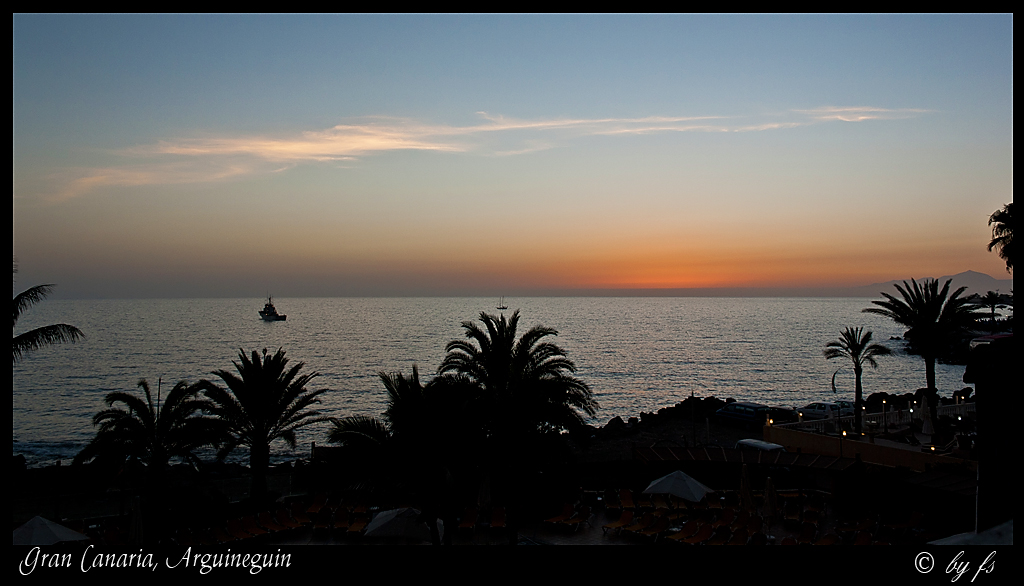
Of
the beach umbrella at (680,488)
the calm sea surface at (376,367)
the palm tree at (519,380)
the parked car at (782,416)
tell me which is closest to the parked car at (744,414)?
the parked car at (782,416)

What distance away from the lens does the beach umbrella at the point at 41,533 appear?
12820 mm

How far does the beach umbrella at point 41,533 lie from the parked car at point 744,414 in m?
35.9

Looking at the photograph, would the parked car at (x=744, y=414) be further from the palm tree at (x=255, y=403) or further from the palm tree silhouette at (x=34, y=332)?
the palm tree silhouette at (x=34, y=332)

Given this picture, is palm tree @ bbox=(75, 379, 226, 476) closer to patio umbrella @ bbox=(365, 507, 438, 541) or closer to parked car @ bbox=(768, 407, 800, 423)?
patio umbrella @ bbox=(365, 507, 438, 541)

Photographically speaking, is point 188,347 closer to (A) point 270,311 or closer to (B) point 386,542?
(A) point 270,311

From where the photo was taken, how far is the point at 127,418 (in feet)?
57.7

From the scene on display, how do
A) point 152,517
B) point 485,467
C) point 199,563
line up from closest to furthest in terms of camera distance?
1. point 199,563
2. point 152,517
3. point 485,467

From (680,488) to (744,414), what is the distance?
26.0 metres

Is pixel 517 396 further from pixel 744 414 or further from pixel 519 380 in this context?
pixel 744 414

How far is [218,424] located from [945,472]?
20998 millimetres

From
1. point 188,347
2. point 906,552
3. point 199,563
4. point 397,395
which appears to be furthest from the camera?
point 188,347

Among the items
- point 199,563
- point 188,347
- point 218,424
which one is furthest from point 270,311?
point 199,563

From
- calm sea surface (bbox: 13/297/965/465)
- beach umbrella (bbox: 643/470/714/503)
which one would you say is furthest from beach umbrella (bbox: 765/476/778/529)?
calm sea surface (bbox: 13/297/965/465)

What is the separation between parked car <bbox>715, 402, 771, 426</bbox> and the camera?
3953 centimetres
